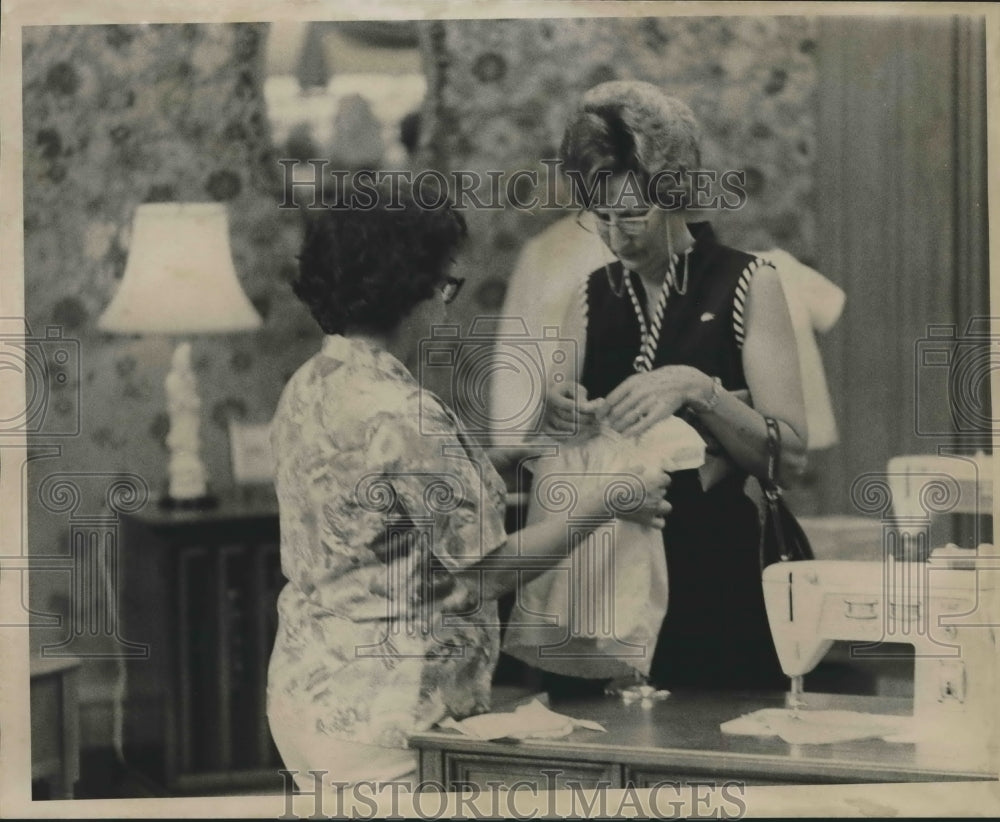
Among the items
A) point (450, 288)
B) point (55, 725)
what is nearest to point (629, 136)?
point (450, 288)

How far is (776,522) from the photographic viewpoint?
242cm

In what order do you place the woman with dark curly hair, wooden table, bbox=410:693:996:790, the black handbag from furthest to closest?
the black handbag < the woman with dark curly hair < wooden table, bbox=410:693:996:790

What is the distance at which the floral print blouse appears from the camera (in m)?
2.31

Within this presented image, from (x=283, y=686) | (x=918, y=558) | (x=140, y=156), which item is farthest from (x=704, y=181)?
(x=283, y=686)

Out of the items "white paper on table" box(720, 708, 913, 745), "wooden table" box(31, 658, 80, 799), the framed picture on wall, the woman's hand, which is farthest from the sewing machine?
"wooden table" box(31, 658, 80, 799)

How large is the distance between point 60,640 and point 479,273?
1.07 metres

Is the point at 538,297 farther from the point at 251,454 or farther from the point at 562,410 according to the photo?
the point at 251,454

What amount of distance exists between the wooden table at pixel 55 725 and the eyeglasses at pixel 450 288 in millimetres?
1001

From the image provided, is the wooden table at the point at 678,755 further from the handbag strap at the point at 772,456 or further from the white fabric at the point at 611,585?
the handbag strap at the point at 772,456

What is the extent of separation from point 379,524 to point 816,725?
2.95 ft

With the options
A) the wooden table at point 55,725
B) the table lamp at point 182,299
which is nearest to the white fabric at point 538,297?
the table lamp at point 182,299

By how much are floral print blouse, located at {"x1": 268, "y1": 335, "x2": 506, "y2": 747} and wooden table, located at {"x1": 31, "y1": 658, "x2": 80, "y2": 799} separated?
43 cm

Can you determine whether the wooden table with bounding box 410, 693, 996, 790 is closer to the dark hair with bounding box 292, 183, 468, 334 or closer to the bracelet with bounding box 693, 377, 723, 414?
the bracelet with bounding box 693, 377, 723, 414

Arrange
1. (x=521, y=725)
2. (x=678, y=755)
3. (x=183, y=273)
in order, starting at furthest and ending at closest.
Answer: (x=183, y=273), (x=521, y=725), (x=678, y=755)
